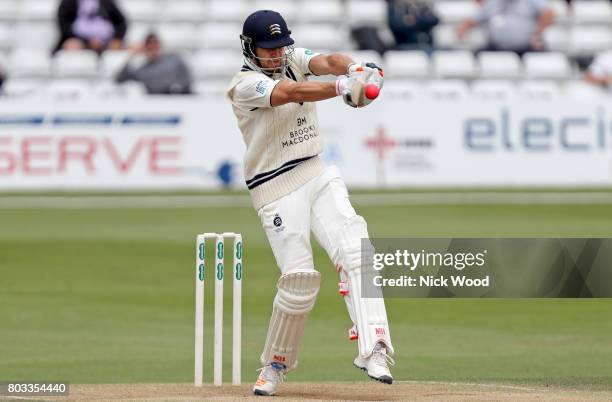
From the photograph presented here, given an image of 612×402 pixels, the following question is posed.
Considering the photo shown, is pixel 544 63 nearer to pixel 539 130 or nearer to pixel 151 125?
pixel 539 130

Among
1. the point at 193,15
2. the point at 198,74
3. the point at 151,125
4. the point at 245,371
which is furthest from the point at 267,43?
the point at 193,15

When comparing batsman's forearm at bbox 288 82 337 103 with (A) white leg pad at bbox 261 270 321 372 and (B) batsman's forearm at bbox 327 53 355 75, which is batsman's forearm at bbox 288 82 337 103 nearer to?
(B) batsman's forearm at bbox 327 53 355 75

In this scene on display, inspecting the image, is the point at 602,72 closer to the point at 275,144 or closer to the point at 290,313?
the point at 275,144

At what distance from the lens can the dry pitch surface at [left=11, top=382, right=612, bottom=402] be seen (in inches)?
294

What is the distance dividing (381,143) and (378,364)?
1222cm

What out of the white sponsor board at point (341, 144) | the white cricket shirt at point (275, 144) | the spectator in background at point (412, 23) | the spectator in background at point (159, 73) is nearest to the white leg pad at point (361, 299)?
the white cricket shirt at point (275, 144)

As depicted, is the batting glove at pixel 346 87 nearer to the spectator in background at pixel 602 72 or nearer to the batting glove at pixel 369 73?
the batting glove at pixel 369 73

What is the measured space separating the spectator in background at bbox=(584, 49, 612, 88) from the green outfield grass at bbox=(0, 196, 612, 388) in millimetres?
3978

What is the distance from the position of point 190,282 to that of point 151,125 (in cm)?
604

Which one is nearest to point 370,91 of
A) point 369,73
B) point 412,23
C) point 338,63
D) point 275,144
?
point 369,73

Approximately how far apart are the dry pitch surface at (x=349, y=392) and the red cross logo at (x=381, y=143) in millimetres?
11218

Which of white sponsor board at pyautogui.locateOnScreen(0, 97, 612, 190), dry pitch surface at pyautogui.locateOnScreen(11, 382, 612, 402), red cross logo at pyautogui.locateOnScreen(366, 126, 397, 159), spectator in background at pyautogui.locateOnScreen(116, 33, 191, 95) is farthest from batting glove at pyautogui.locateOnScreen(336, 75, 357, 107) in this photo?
spectator in background at pyautogui.locateOnScreen(116, 33, 191, 95)

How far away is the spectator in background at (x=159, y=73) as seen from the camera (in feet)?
64.2

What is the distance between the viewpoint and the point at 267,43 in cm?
765
